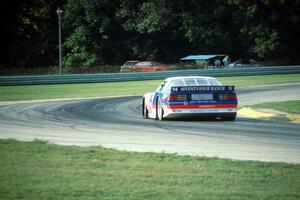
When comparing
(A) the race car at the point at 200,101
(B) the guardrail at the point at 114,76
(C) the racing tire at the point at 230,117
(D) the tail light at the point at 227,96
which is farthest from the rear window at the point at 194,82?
(B) the guardrail at the point at 114,76

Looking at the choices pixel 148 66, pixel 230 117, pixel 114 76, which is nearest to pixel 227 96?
pixel 230 117

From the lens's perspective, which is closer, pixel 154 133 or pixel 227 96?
pixel 154 133

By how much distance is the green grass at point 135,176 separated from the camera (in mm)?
7723

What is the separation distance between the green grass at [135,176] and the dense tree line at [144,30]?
50.1 metres

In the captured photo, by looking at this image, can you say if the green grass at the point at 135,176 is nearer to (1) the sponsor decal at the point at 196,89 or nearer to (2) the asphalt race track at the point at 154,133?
(2) the asphalt race track at the point at 154,133

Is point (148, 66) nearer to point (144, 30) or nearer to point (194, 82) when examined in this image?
point (144, 30)

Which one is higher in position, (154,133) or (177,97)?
(177,97)

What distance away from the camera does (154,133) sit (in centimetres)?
1481

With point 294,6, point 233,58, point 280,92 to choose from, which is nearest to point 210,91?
point 280,92

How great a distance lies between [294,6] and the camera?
60469mm

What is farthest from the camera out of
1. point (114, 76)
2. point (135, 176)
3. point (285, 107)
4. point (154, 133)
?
point (114, 76)

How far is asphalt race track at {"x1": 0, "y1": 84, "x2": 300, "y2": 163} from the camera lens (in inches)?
466

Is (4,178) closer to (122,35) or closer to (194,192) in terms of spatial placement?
(194,192)

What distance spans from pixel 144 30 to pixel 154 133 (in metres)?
48.9
